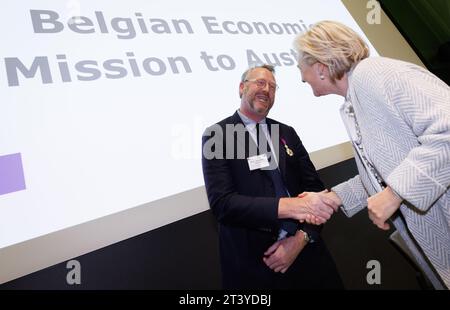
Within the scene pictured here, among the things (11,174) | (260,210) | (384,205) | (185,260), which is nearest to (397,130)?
(384,205)

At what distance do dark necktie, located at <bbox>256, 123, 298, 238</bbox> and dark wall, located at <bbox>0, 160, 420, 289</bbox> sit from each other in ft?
1.91

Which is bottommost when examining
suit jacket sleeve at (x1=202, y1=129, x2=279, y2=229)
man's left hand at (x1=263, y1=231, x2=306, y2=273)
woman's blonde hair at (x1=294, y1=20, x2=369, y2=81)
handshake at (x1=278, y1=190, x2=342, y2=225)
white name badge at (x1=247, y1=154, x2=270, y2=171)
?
man's left hand at (x1=263, y1=231, x2=306, y2=273)

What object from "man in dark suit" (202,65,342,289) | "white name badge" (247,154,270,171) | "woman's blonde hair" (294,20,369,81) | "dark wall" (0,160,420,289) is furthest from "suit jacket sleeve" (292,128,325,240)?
"dark wall" (0,160,420,289)

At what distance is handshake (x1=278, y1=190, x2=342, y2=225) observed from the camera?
3.49 feet

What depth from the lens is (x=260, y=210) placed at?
3.41ft

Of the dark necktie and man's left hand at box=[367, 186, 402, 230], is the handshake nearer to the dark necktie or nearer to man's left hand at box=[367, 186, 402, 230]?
the dark necktie

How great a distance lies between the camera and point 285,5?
2197mm

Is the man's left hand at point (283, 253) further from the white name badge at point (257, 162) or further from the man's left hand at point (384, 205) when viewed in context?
the man's left hand at point (384, 205)

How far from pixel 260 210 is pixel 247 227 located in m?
0.09

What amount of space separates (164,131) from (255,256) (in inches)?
28.4

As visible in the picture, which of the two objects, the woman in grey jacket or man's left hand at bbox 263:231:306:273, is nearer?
the woman in grey jacket

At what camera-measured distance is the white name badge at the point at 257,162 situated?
1.20 m

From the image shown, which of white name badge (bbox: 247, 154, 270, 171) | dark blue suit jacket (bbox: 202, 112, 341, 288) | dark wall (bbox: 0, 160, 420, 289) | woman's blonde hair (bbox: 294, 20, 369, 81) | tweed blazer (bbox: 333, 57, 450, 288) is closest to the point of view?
tweed blazer (bbox: 333, 57, 450, 288)

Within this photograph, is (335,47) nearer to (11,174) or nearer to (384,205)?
(384,205)
